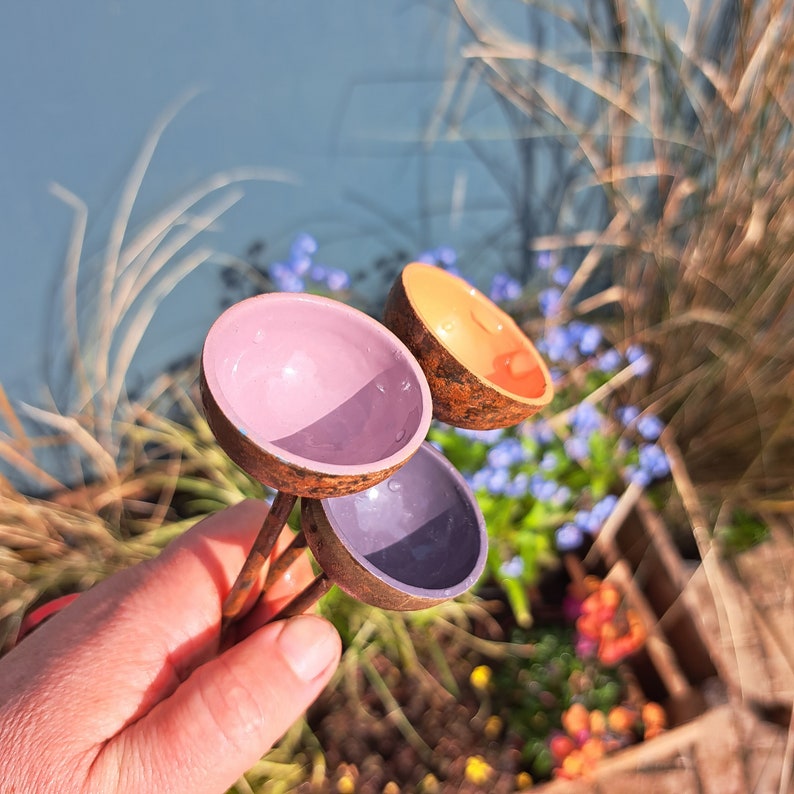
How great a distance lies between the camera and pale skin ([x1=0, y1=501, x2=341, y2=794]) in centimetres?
60

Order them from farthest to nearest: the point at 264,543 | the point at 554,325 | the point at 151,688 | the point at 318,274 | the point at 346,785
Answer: the point at 554,325, the point at 318,274, the point at 346,785, the point at 151,688, the point at 264,543

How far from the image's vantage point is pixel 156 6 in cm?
106

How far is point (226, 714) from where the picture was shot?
2.10ft

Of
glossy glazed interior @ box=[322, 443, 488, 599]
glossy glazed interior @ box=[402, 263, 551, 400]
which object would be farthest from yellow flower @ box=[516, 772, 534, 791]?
glossy glazed interior @ box=[402, 263, 551, 400]

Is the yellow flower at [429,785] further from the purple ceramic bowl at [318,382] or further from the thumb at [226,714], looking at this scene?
the purple ceramic bowl at [318,382]

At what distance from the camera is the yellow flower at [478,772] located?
124 centimetres

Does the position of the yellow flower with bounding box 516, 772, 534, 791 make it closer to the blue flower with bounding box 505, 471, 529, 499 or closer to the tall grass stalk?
the blue flower with bounding box 505, 471, 529, 499

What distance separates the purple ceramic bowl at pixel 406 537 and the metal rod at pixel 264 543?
0.10ft

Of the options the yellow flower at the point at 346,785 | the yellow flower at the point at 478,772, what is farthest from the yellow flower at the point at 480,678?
the yellow flower at the point at 346,785

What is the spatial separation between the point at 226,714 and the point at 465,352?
409 millimetres

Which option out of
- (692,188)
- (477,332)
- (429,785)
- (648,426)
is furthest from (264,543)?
(692,188)

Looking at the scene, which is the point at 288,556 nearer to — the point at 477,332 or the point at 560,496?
the point at 477,332

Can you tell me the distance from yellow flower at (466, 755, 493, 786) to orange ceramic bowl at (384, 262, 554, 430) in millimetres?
891

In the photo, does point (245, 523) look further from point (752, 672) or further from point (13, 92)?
point (752, 672)
